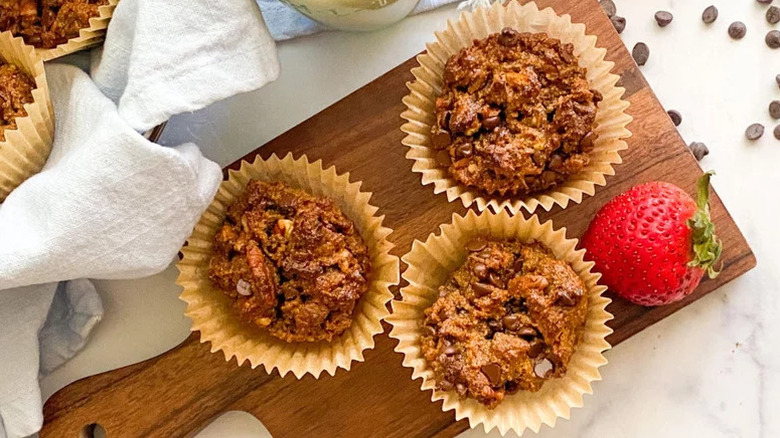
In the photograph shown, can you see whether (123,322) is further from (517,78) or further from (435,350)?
(517,78)

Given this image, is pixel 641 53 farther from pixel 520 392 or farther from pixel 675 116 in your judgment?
pixel 520 392

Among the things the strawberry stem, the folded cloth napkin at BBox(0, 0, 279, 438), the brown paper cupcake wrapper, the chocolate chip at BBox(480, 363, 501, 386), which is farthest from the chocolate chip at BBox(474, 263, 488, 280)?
the brown paper cupcake wrapper

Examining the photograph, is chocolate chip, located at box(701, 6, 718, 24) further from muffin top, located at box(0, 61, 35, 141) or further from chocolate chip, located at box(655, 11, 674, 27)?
muffin top, located at box(0, 61, 35, 141)

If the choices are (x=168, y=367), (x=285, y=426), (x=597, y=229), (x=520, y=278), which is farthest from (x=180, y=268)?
(x=597, y=229)

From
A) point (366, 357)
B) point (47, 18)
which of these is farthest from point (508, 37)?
Result: point (47, 18)

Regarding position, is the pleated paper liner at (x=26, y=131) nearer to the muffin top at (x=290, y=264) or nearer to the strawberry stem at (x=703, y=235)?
the muffin top at (x=290, y=264)

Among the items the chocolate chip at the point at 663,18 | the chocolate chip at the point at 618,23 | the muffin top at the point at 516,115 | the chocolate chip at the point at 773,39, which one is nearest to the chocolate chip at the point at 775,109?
the chocolate chip at the point at 773,39

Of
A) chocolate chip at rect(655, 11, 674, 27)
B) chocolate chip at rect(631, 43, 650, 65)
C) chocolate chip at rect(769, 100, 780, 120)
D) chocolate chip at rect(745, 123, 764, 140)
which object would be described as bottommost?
chocolate chip at rect(745, 123, 764, 140)
